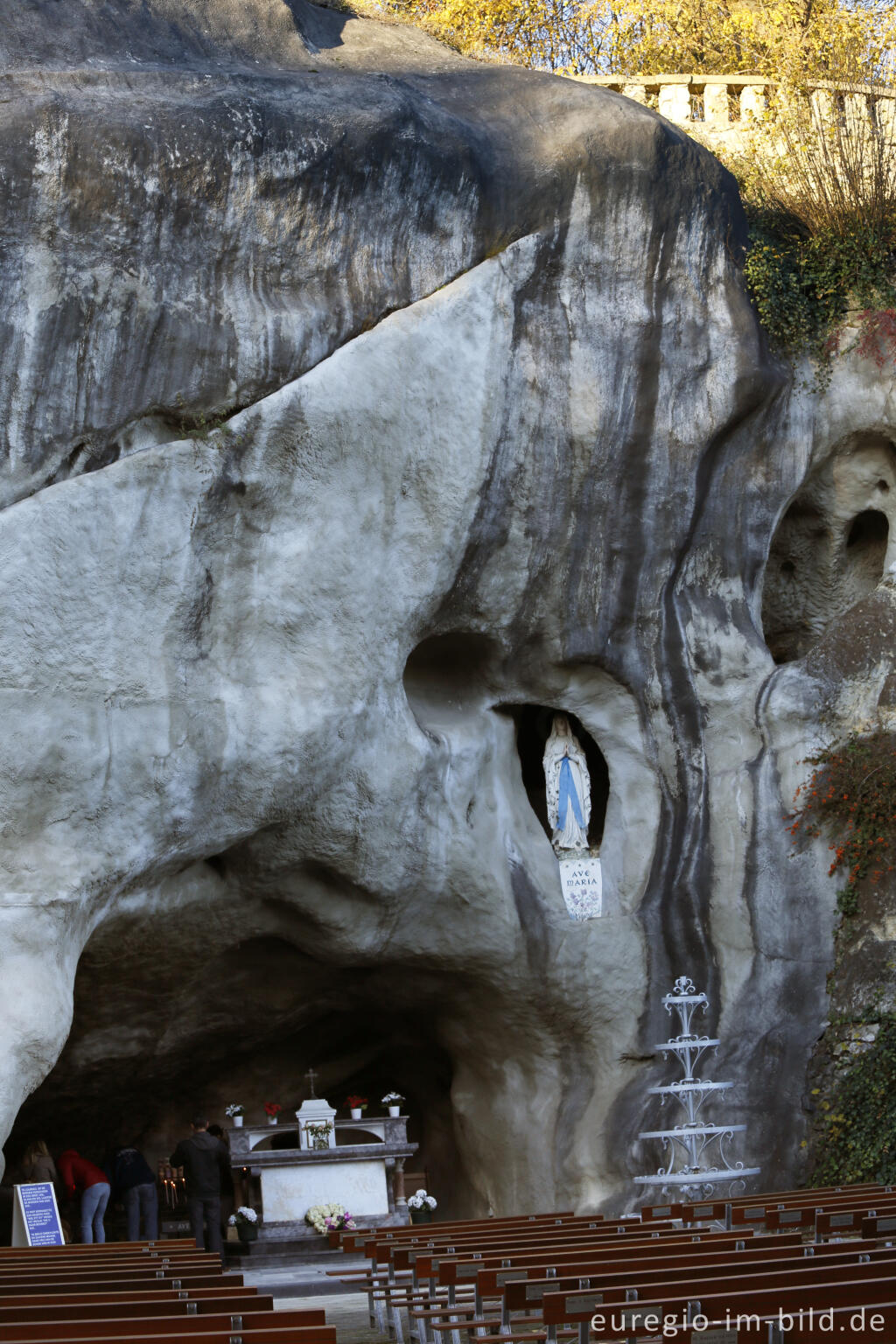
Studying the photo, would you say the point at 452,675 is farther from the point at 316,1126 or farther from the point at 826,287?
the point at 826,287

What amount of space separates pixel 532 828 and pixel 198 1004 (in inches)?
142

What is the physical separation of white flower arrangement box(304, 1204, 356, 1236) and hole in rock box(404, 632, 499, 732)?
174 inches

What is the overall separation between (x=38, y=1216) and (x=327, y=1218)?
127 inches

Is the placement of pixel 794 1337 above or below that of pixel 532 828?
below

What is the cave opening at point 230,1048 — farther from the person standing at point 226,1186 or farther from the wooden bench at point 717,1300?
the wooden bench at point 717,1300

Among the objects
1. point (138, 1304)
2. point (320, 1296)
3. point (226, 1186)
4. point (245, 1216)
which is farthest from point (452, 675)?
point (138, 1304)

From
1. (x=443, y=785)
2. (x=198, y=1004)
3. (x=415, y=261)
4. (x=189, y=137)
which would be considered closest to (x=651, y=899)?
(x=443, y=785)

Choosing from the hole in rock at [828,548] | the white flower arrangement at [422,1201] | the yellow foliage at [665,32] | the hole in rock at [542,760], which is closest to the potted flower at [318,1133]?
the white flower arrangement at [422,1201]

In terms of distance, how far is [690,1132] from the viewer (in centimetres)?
1188

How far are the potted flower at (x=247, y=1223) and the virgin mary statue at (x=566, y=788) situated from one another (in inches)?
170

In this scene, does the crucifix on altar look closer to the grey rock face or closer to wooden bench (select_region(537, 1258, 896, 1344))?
the grey rock face

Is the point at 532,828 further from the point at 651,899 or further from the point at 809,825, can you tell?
the point at 809,825

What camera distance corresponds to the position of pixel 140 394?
11.3 metres

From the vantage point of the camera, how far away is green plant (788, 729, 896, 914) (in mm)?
13156
